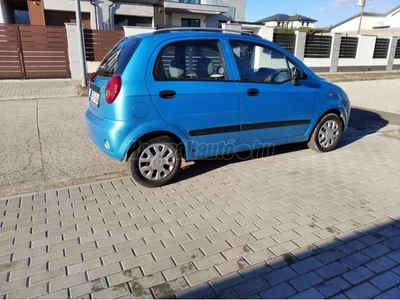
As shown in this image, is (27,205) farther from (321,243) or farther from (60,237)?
(321,243)

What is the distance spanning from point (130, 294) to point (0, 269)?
1086 millimetres

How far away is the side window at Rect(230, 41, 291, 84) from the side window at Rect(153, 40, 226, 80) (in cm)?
27

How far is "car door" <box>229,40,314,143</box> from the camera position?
3941 millimetres

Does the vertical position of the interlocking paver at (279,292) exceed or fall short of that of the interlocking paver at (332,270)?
it falls short

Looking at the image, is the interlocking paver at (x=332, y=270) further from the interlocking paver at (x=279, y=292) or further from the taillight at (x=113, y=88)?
the taillight at (x=113, y=88)

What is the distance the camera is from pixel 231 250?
2.56m

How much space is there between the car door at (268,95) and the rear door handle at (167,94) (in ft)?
3.04

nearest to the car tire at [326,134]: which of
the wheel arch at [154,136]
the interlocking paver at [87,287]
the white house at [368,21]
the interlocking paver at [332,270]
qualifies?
the wheel arch at [154,136]

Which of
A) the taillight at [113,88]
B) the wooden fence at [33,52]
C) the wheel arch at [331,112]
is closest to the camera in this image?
the taillight at [113,88]

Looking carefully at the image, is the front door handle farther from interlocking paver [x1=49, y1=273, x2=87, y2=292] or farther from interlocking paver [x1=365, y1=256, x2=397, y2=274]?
interlocking paver [x1=49, y1=273, x2=87, y2=292]

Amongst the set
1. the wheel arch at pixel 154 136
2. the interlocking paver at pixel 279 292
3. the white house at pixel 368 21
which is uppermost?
the white house at pixel 368 21

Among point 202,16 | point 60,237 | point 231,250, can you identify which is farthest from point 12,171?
point 202,16

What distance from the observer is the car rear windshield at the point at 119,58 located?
3399 mm

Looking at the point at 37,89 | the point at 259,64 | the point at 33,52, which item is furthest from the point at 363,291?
the point at 33,52
